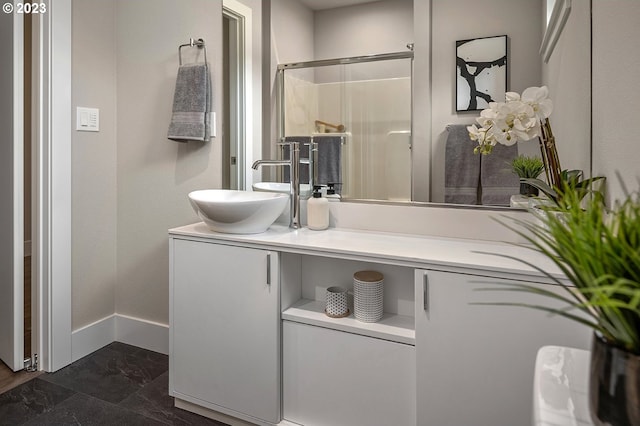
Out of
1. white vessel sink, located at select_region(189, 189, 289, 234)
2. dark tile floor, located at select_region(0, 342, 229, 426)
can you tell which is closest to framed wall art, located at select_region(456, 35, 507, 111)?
white vessel sink, located at select_region(189, 189, 289, 234)

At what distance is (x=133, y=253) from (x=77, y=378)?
2.29ft

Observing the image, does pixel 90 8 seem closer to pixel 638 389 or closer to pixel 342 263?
pixel 342 263

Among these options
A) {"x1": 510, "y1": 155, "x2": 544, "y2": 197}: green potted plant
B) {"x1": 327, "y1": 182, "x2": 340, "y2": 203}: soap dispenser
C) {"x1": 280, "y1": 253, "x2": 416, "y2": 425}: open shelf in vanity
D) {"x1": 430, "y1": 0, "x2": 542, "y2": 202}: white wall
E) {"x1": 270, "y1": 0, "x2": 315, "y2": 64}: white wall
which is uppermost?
{"x1": 270, "y1": 0, "x2": 315, "y2": 64}: white wall

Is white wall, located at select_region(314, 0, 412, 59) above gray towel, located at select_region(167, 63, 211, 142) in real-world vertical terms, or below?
above

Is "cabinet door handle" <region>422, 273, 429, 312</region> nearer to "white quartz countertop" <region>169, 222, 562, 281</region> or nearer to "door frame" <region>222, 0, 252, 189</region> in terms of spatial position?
"white quartz countertop" <region>169, 222, 562, 281</region>

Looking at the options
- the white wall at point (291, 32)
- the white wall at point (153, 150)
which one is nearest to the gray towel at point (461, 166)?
the white wall at point (291, 32)

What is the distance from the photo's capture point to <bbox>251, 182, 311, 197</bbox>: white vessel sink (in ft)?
6.46

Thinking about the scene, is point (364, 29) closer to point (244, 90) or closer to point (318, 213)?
point (244, 90)

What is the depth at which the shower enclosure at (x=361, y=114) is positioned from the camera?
1.72m

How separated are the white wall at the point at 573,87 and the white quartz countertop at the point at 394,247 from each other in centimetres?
35

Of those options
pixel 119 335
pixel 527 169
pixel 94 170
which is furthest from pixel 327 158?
pixel 119 335

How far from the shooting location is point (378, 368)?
1.47m

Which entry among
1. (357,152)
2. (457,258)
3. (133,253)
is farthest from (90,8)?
(457,258)

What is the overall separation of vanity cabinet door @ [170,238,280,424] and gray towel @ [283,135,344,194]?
0.49 m
